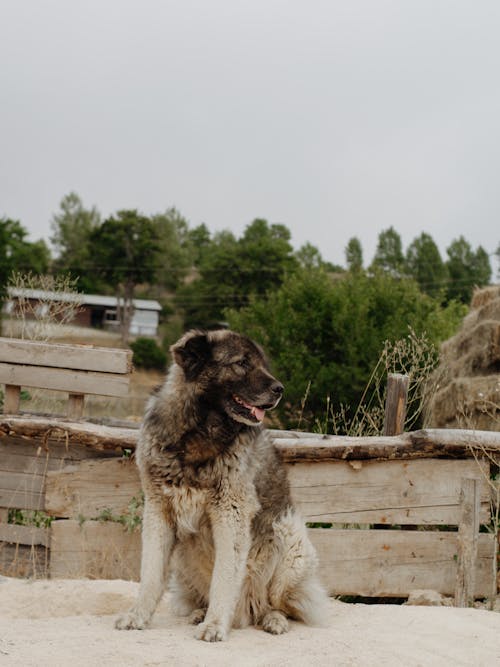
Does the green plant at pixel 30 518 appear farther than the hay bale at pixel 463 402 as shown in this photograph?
No

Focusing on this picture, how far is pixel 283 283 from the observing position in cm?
2191

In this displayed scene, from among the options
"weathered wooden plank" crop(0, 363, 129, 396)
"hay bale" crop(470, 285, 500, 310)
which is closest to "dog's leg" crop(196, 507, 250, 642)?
"weathered wooden plank" crop(0, 363, 129, 396)

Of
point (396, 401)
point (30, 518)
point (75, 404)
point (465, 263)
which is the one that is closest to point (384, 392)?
point (396, 401)

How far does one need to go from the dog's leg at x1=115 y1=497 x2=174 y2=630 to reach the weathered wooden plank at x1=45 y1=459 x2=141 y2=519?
87.2 inches

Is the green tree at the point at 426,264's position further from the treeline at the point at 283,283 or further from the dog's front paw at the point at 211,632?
the dog's front paw at the point at 211,632

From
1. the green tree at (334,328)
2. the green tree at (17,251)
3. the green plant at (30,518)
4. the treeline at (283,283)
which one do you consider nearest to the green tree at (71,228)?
the treeline at (283,283)

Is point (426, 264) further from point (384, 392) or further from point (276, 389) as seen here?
point (276, 389)

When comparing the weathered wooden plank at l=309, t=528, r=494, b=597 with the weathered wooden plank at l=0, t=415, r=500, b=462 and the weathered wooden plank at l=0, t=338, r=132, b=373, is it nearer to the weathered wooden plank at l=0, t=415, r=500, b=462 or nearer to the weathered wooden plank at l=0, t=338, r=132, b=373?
the weathered wooden plank at l=0, t=415, r=500, b=462

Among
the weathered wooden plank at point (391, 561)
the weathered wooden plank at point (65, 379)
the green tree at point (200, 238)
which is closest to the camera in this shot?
the weathered wooden plank at point (391, 561)

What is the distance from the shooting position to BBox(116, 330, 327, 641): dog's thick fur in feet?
15.1

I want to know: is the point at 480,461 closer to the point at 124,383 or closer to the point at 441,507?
the point at 441,507

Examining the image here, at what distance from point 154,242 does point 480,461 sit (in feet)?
181

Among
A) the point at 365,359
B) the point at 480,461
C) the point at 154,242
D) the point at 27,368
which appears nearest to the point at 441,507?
the point at 480,461

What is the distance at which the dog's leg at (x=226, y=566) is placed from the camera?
4504 millimetres
